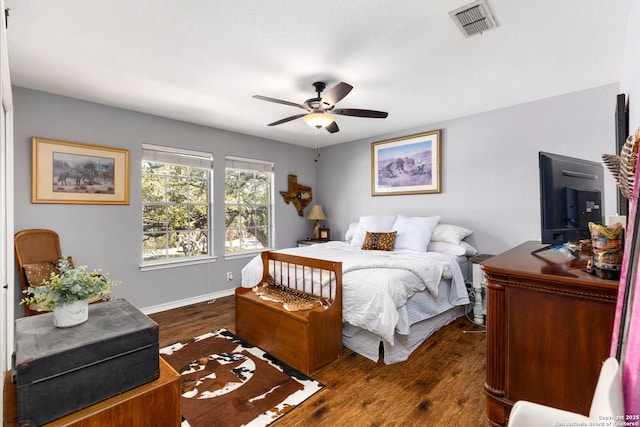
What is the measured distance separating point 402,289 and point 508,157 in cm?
232

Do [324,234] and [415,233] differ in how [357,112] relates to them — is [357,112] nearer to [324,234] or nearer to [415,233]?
[415,233]

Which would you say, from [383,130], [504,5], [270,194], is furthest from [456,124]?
[270,194]

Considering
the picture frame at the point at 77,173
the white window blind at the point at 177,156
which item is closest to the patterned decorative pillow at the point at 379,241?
the white window blind at the point at 177,156

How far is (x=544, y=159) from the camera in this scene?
134cm

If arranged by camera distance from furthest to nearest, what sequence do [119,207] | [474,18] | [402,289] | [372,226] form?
[372,226] < [119,207] < [402,289] < [474,18]

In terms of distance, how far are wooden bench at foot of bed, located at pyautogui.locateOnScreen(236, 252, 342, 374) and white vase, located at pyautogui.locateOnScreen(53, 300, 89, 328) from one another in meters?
1.39

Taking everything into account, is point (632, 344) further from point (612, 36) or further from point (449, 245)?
point (449, 245)

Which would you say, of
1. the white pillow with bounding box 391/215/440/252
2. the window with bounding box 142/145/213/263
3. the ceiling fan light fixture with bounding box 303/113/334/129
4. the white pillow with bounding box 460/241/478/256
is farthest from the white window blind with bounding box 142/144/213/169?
the white pillow with bounding box 460/241/478/256

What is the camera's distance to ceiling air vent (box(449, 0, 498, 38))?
1.77 m

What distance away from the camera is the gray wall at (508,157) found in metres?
2.99

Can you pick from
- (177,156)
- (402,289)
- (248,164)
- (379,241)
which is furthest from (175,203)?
(402,289)

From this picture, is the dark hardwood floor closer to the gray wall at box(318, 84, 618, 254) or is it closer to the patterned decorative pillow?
→ the patterned decorative pillow

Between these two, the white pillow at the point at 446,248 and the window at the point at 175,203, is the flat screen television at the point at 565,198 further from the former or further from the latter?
the window at the point at 175,203

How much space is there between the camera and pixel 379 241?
12.4 ft
